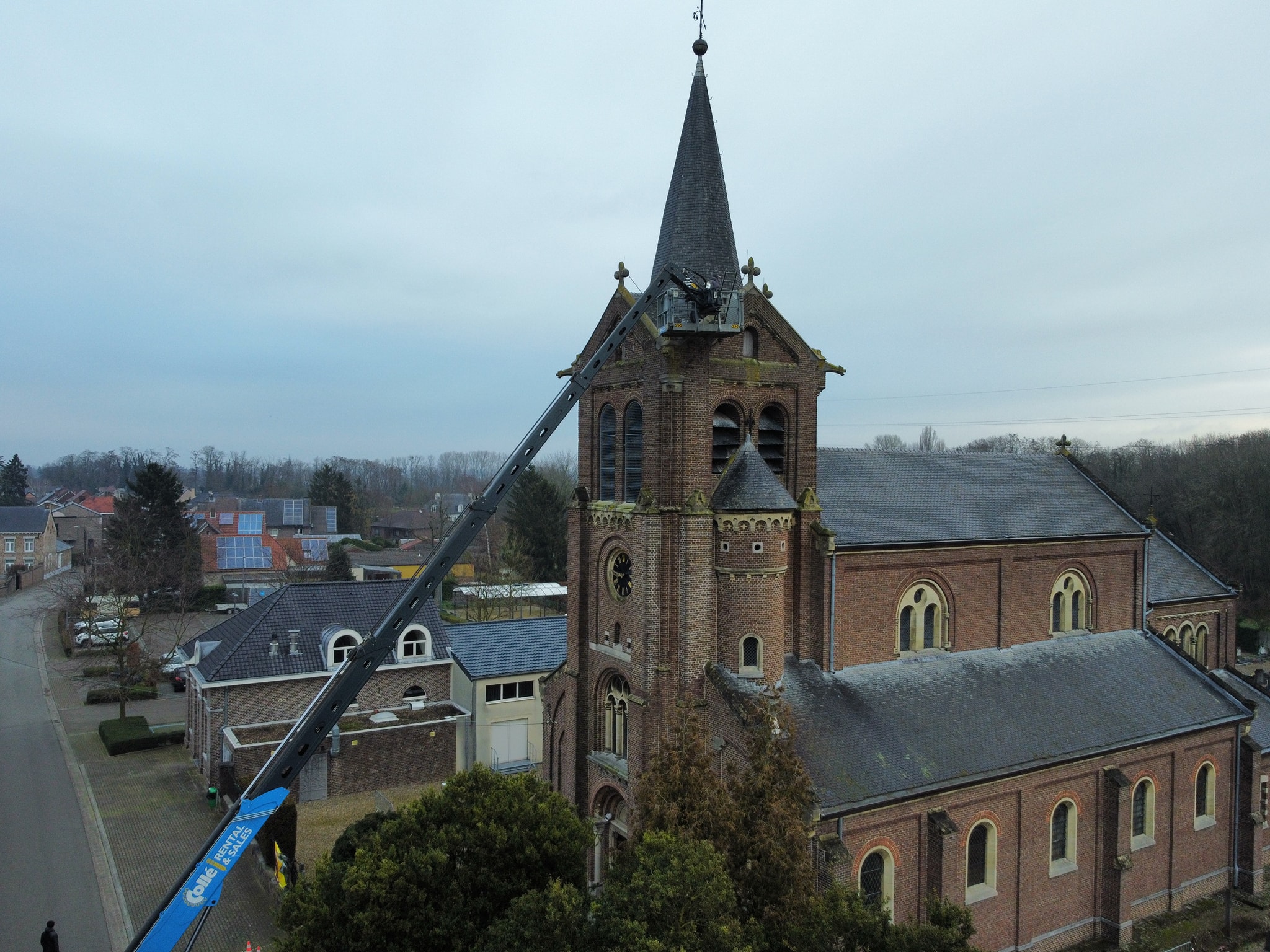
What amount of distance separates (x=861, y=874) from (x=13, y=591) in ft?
333

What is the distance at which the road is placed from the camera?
21531 millimetres

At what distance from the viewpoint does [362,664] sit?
15.7 meters

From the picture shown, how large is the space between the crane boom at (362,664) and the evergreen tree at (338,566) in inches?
2329

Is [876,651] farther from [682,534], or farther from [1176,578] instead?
[1176,578]

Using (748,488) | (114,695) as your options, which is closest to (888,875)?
(748,488)

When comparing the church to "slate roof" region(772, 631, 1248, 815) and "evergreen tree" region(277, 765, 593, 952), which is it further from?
"evergreen tree" region(277, 765, 593, 952)

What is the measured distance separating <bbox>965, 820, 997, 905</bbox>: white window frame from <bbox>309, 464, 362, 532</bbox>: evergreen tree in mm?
113726

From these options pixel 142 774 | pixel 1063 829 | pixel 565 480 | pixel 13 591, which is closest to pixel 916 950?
pixel 1063 829

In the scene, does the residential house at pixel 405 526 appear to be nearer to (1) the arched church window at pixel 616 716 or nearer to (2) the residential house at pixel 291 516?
(2) the residential house at pixel 291 516

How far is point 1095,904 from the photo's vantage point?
2191 centimetres

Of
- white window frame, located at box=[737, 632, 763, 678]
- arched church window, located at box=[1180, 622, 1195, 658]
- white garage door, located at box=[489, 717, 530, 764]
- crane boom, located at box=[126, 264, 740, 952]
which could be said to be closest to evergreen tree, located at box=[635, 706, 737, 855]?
white window frame, located at box=[737, 632, 763, 678]

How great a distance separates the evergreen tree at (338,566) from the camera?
2921 inches

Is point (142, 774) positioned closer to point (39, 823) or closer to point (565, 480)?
point (39, 823)

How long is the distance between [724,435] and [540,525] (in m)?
55.4
